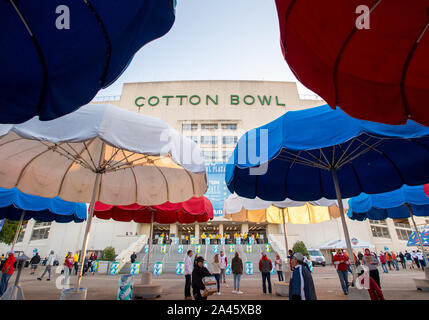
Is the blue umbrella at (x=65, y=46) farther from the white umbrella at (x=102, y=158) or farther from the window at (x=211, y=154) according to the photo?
the window at (x=211, y=154)

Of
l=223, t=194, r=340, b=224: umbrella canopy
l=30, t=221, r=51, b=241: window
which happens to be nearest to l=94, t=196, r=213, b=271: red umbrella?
l=223, t=194, r=340, b=224: umbrella canopy

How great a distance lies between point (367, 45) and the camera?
200cm

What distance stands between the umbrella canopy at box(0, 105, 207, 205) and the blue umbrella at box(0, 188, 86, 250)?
2.41 metres

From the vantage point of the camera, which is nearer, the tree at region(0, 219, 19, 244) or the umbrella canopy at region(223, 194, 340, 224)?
the umbrella canopy at region(223, 194, 340, 224)

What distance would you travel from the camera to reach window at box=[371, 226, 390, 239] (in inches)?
1238

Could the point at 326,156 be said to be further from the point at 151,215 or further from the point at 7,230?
the point at 7,230

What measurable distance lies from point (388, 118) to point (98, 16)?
2.85 meters

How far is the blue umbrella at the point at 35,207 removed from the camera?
672cm

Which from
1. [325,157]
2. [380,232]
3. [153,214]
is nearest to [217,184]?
[153,214]

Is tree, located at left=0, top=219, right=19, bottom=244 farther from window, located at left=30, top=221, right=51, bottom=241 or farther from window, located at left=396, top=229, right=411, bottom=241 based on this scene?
window, located at left=396, top=229, right=411, bottom=241

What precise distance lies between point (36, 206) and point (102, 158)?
13.4 ft

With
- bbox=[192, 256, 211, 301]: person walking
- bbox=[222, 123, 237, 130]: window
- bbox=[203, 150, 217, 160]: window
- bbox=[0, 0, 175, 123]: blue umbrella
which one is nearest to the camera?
bbox=[0, 0, 175, 123]: blue umbrella

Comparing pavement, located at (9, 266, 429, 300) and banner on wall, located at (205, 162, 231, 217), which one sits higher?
banner on wall, located at (205, 162, 231, 217)

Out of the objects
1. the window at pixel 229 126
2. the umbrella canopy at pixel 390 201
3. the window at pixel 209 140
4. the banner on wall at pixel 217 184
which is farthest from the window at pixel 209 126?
the umbrella canopy at pixel 390 201
